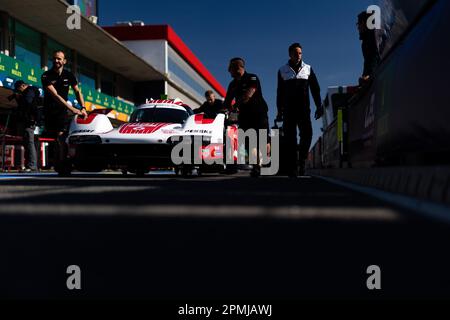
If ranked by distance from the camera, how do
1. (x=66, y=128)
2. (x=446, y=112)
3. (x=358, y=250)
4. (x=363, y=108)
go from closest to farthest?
(x=358, y=250) < (x=446, y=112) < (x=363, y=108) < (x=66, y=128)

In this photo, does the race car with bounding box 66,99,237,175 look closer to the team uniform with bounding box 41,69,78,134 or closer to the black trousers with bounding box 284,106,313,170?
the team uniform with bounding box 41,69,78,134

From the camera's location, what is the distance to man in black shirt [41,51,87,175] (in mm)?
7324

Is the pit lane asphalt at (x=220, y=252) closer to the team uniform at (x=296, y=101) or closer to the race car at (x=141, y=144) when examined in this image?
the race car at (x=141, y=144)

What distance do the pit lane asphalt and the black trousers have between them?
4.65m

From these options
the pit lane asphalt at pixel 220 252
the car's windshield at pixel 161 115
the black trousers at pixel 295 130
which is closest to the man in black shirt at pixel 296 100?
the black trousers at pixel 295 130

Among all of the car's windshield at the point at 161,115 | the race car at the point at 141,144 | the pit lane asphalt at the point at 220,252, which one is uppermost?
the car's windshield at the point at 161,115

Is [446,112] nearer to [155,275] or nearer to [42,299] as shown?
[155,275]

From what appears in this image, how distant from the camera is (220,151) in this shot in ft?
22.5

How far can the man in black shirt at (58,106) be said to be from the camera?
7.32 meters

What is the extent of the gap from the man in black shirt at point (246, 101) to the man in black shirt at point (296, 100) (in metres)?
0.30

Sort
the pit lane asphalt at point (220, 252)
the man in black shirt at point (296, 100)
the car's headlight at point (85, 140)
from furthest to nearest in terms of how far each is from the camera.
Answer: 1. the man in black shirt at point (296, 100)
2. the car's headlight at point (85, 140)
3. the pit lane asphalt at point (220, 252)
